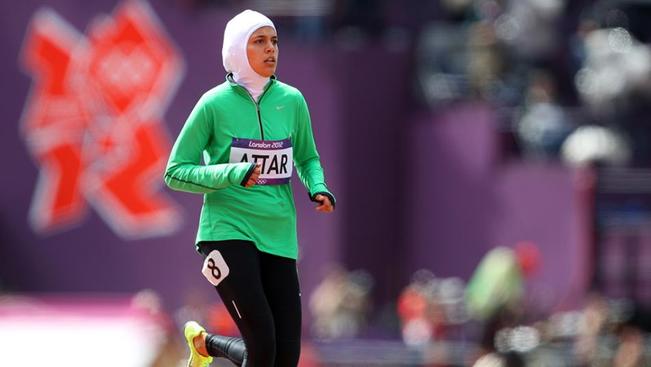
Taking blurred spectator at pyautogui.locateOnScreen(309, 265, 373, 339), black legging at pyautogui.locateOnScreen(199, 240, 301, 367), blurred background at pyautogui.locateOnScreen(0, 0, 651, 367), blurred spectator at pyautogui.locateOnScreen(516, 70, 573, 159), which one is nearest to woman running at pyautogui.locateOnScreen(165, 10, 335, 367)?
black legging at pyautogui.locateOnScreen(199, 240, 301, 367)

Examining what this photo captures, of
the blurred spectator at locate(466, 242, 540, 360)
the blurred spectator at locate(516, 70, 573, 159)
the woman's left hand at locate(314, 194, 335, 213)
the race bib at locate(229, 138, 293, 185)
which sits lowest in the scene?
the blurred spectator at locate(466, 242, 540, 360)

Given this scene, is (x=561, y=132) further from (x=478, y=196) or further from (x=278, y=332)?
(x=278, y=332)

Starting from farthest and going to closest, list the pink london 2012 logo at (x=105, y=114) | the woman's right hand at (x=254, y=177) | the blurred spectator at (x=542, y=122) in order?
the pink london 2012 logo at (x=105, y=114), the blurred spectator at (x=542, y=122), the woman's right hand at (x=254, y=177)

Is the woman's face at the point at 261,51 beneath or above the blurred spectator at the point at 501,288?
above

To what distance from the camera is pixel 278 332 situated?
854cm

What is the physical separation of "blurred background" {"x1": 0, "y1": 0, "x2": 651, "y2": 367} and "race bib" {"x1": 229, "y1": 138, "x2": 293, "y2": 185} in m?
10.0

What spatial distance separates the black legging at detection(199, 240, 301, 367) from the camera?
837cm

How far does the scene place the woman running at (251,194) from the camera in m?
8.38

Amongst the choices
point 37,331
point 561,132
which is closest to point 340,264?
point 561,132

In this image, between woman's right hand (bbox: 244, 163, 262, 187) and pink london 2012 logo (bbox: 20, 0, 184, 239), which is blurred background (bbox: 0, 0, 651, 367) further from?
woman's right hand (bbox: 244, 163, 262, 187)

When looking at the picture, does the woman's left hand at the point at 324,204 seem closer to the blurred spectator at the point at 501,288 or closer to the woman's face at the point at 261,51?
the woman's face at the point at 261,51

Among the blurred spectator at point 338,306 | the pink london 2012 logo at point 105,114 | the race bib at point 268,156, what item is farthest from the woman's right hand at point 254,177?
the pink london 2012 logo at point 105,114

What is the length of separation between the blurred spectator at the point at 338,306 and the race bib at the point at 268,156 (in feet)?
39.2

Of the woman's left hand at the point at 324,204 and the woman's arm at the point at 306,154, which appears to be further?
the woman's arm at the point at 306,154
